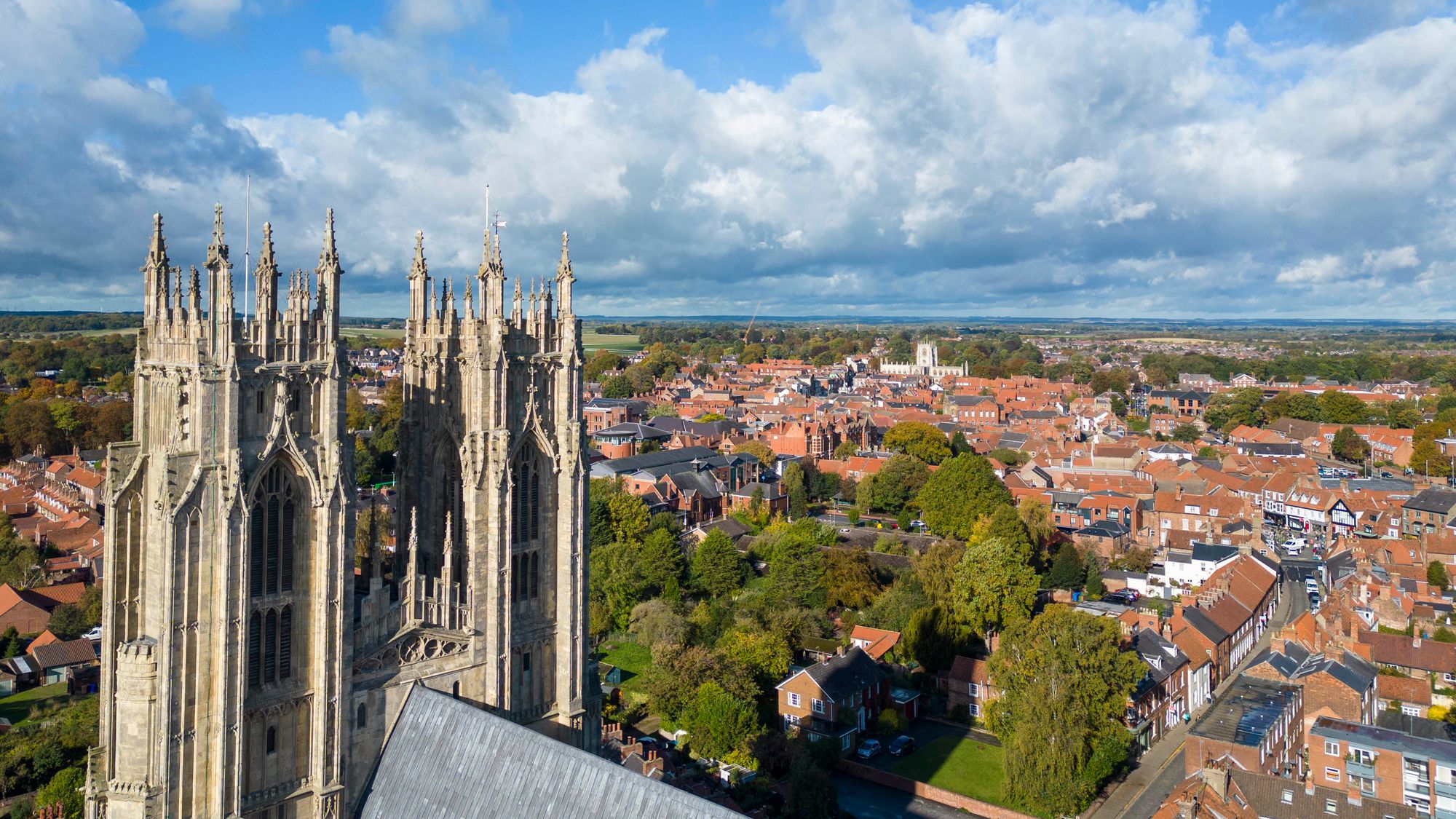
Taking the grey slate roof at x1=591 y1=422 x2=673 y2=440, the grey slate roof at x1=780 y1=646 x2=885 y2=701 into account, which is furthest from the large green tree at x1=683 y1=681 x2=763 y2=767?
the grey slate roof at x1=591 y1=422 x2=673 y2=440


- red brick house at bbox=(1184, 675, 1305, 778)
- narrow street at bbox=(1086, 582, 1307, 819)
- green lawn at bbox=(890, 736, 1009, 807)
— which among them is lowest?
narrow street at bbox=(1086, 582, 1307, 819)

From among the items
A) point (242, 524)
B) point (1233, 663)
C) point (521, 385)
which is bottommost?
point (1233, 663)

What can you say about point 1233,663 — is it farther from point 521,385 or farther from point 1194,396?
point 1194,396

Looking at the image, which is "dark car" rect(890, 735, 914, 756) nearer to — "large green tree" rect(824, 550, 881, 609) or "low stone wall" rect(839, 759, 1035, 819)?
"low stone wall" rect(839, 759, 1035, 819)

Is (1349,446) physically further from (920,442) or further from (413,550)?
(413,550)

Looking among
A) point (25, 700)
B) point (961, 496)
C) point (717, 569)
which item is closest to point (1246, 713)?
point (717, 569)

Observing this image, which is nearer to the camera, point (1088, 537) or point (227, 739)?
point (227, 739)

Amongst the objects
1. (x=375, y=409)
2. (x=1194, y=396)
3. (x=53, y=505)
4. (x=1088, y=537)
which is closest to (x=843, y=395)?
(x=1194, y=396)
